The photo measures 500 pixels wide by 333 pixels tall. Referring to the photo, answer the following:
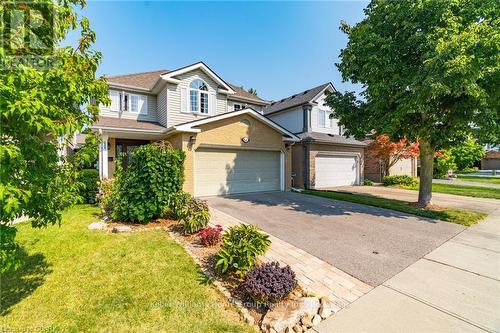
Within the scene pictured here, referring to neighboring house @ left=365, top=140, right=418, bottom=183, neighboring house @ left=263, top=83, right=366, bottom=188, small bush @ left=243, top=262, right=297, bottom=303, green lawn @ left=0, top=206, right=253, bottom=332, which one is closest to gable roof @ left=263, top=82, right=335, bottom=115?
neighboring house @ left=263, top=83, right=366, bottom=188

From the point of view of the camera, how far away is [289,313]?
3.13m

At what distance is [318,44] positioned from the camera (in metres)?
12.3

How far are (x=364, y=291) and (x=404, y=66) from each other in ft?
27.1

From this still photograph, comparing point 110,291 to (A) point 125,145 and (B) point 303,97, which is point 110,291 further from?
(B) point 303,97

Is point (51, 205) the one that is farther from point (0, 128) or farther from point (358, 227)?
point (358, 227)

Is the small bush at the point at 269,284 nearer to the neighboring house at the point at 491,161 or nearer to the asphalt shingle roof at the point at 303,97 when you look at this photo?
the asphalt shingle roof at the point at 303,97

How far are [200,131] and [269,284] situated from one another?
9.12 metres

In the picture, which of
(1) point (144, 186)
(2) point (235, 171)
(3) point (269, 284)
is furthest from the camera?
(2) point (235, 171)

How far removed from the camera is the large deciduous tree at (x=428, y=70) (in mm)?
6801

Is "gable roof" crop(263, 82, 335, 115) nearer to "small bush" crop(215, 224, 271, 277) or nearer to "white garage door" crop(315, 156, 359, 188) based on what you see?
"white garage door" crop(315, 156, 359, 188)

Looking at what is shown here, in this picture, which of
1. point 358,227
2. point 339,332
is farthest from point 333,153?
point 339,332

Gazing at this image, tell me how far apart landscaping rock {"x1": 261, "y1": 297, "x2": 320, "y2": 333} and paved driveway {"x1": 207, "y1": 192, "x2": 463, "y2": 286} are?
4.63ft

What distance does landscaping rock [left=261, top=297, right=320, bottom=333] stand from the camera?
2965 mm

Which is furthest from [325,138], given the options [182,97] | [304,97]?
[182,97]
